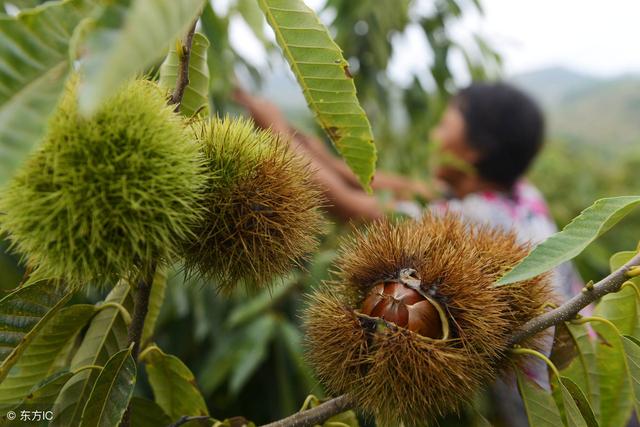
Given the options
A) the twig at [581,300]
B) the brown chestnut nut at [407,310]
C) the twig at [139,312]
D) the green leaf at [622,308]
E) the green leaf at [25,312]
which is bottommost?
the green leaf at [622,308]

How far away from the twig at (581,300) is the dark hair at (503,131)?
1940 mm

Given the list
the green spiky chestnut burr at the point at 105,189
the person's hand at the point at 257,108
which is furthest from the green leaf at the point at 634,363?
the person's hand at the point at 257,108

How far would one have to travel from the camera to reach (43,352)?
907mm

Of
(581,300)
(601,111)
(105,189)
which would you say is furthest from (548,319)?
(601,111)

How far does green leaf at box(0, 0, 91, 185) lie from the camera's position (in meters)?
0.50

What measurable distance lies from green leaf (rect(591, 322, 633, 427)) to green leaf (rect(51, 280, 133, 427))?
0.70m

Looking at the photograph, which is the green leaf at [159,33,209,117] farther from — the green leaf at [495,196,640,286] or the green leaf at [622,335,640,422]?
the green leaf at [622,335,640,422]

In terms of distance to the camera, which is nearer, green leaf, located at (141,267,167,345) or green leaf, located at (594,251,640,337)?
green leaf, located at (594,251,640,337)

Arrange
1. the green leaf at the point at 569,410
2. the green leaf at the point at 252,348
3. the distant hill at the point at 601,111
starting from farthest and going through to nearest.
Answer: the distant hill at the point at 601,111
the green leaf at the point at 252,348
the green leaf at the point at 569,410

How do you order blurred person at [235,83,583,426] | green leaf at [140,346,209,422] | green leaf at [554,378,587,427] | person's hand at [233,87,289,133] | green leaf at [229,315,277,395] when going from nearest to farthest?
green leaf at [554,378,587,427] < green leaf at [140,346,209,422] < green leaf at [229,315,277,395] < blurred person at [235,83,583,426] < person's hand at [233,87,289,133]

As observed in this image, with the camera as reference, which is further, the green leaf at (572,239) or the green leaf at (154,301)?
the green leaf at (154,301)

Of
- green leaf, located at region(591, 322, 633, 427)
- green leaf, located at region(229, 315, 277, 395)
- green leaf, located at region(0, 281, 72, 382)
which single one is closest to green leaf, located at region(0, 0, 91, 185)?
green leaf, located at region(0, 281, 72, 382)

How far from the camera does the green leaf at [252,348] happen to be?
2419mm

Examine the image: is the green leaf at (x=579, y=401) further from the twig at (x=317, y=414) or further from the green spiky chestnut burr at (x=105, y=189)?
the green spiky chestnut burr at (x=105, y=189)
